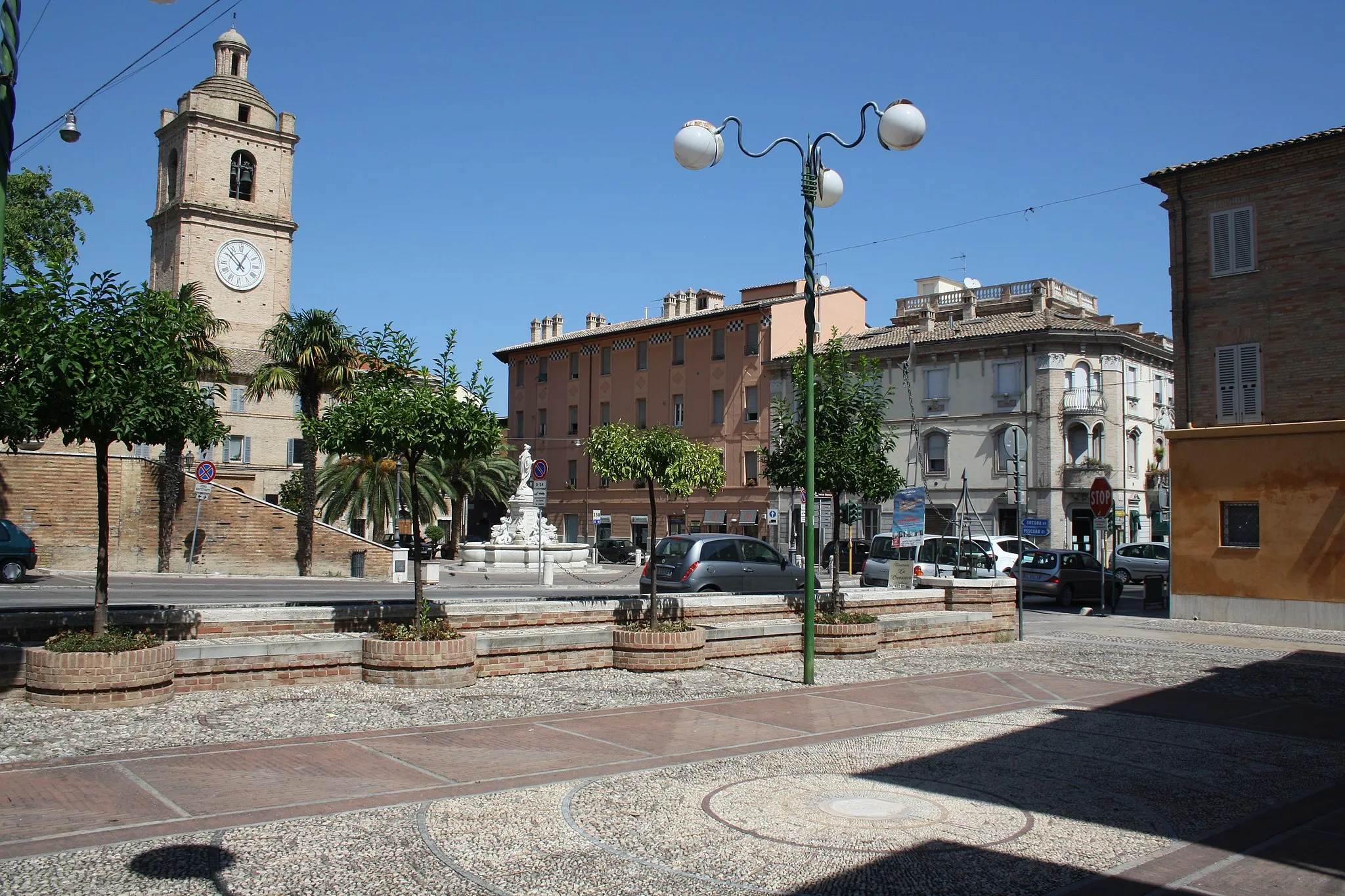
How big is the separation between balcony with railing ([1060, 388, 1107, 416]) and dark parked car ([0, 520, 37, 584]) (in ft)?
121

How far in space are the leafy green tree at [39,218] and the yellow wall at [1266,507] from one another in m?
31.6

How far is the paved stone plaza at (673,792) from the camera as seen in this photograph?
17.8ft

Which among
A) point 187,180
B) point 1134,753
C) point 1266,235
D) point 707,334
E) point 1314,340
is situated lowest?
point 1134,753

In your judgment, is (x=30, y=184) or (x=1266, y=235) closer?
(x=1266, y=235)

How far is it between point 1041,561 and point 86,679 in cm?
2331

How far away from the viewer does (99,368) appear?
9234 mm

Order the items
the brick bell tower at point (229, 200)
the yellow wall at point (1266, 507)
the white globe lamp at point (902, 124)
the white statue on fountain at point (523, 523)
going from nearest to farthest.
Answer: the white globe lamp at point (902, 124), the yellow wall at point (1266, 507), the white statue on fountain at point (523, 523), the brick bell tower at point (229, 200)

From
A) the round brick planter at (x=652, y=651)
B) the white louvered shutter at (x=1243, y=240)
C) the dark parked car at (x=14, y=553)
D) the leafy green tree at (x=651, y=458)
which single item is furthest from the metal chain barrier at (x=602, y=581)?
the round brick planter at (x=652, y=651)

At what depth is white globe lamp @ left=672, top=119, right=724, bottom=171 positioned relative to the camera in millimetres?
11773

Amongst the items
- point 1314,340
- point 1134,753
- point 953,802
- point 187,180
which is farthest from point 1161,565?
point 187,180

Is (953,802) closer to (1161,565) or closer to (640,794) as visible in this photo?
(640,794)

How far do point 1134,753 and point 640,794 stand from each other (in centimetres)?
426

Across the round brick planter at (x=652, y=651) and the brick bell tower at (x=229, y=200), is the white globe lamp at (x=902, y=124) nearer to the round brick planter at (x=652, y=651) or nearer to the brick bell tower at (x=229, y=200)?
the round brick planter at (x=652, y=651)

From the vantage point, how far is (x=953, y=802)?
694cm
